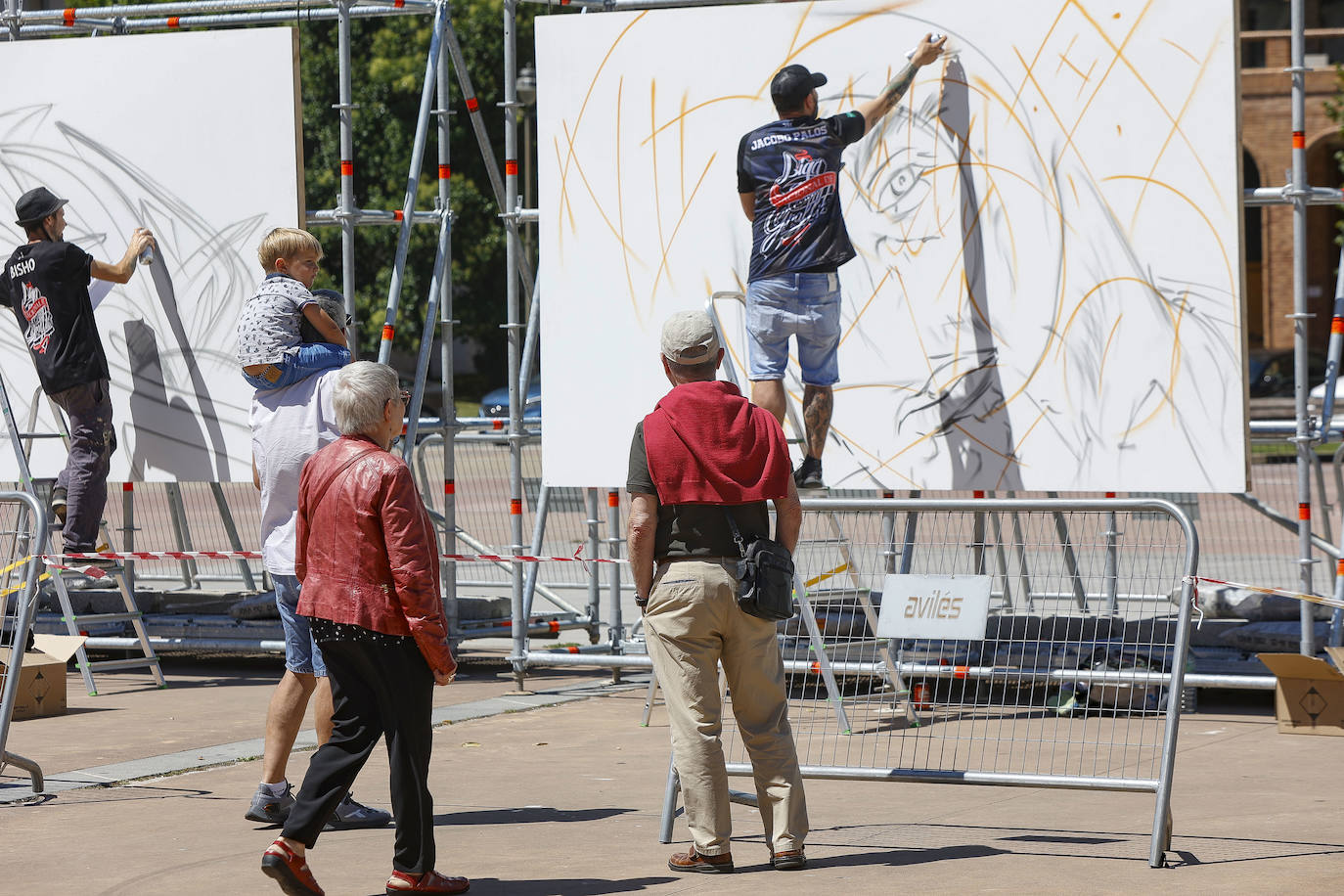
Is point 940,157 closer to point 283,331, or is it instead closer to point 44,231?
point 283,331

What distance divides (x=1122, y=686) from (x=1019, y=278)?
2.09 m

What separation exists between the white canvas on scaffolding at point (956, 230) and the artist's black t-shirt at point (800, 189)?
0.11 m

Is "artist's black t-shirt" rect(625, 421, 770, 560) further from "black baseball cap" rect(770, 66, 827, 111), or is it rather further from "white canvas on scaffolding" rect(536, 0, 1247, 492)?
"black baseball cap" rect(770, 66, 827, 111)

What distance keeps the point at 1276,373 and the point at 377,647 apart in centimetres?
3115

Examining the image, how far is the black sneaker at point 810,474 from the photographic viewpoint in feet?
30.0

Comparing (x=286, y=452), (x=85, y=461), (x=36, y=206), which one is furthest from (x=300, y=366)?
(x=36, y=206)

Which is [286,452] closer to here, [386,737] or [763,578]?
[386,737]

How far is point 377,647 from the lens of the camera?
5.47 m

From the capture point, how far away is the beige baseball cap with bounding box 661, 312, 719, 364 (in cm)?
596

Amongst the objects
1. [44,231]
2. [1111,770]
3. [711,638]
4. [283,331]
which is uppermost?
[44,231]

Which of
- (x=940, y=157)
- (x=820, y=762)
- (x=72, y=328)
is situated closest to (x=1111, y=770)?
(x=820, y=762)

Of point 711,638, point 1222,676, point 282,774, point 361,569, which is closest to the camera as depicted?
point 361,569

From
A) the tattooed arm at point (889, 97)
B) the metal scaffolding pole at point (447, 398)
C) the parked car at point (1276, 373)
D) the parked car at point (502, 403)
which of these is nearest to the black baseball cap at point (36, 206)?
the metal scaffolding pole at point (447, 398)

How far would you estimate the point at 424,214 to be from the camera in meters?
10.6
